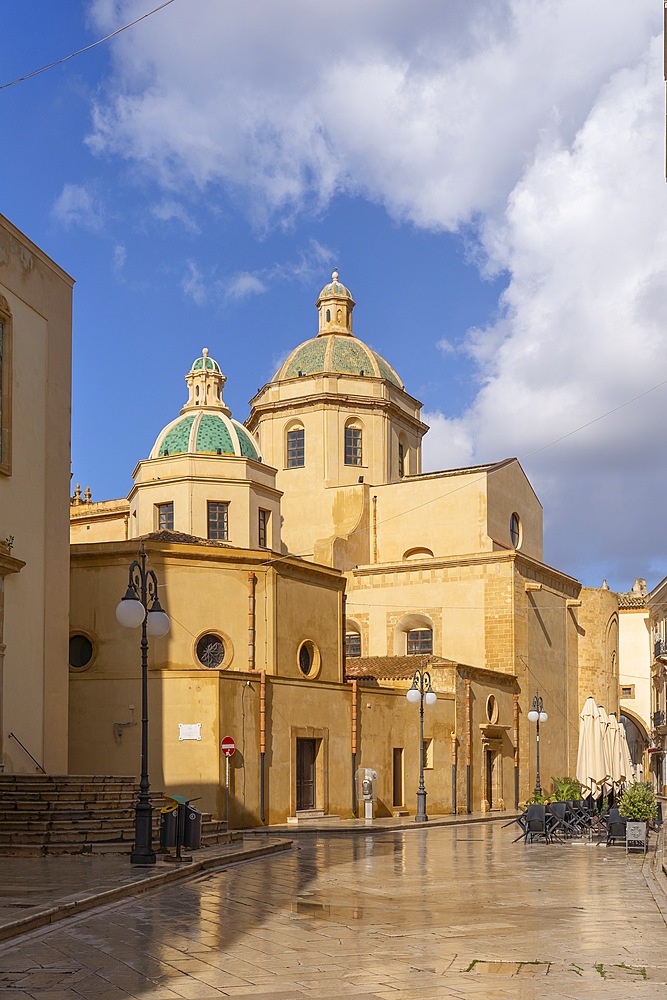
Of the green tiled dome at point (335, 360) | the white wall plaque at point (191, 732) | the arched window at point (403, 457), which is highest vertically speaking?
the green tiled dome at point (335, 360)

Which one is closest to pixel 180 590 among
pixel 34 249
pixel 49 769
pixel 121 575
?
pixel 121 575

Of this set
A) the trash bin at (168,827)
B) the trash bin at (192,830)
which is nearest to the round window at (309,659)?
the trash bin at (192,830)

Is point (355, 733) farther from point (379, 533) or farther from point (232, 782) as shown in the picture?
point (379, 533)

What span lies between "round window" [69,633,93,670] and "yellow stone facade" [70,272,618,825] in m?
0.13

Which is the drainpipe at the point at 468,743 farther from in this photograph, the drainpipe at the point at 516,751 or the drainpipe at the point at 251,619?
the drainpipe at the point at 251,619

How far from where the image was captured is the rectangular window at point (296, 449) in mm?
51469

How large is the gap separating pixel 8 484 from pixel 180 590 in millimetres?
7032

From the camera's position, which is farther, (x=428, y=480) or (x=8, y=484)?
(x=428, y=480)

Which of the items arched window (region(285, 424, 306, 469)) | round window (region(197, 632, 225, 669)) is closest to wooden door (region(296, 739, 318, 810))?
round window (region(197, 632, 225, 669))

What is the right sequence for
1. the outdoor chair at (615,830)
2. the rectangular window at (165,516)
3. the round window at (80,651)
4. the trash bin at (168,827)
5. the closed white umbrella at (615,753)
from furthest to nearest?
the rectangular window at (165,516)
the round window at (80,651)
the closed white umbrella at (615,753)
the outdoor chair at (615,830)
the trash bin at (168,827)

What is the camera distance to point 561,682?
4966 centimetres

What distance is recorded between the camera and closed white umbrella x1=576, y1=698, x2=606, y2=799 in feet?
96.4

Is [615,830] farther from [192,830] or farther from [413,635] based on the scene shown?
[413,635]

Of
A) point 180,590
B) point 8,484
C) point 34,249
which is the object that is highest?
point 34,249
